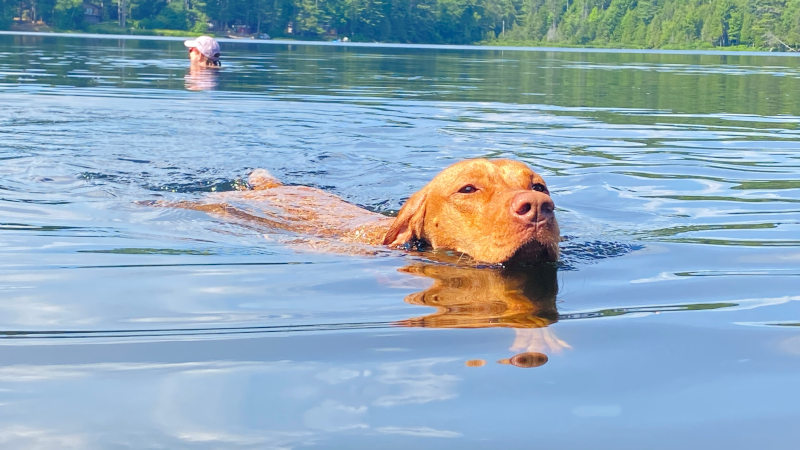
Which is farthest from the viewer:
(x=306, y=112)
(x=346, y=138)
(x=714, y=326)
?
(x=306, y=112)

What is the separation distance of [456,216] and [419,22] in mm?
134429

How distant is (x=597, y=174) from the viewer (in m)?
10.1

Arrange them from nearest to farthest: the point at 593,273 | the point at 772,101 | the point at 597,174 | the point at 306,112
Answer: the point at 593,273, the point at 597,174, the point at 306,112, the point at 772,101

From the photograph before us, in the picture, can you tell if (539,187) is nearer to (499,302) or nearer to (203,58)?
(499,302)

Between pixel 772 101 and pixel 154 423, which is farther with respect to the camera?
pixel 772 101

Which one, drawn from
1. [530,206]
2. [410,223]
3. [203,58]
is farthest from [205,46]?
[530,206]

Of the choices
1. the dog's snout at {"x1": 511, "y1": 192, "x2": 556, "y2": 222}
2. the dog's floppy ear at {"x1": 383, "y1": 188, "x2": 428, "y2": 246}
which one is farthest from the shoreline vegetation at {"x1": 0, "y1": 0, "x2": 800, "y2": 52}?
the dog's snout at {"x1": 511, "y1": 192, "x2": 556, "y2": 222}

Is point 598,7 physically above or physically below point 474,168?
above

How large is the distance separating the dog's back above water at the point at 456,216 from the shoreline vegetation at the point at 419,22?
8829 centimetres

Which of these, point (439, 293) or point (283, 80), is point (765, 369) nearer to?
point (439, 293)

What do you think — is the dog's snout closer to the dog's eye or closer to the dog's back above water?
the dog's back above water

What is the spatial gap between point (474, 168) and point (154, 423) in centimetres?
325

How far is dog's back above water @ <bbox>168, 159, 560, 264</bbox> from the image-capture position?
5.28m

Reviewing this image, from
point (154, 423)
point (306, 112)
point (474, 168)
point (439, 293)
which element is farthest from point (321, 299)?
point (306, 112)
